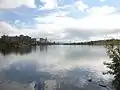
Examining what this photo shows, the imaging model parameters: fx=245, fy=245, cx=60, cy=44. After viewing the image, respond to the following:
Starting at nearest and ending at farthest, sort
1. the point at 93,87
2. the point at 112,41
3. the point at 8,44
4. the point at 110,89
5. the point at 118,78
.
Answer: the point at 118,78
the point at 112,41
the point at 110,89
the point at 93,87
the point at 8,44

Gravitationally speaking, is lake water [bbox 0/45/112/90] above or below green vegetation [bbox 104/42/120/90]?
below

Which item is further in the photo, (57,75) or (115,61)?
(57,75)

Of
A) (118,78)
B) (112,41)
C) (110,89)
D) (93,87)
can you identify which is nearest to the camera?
(118,78)

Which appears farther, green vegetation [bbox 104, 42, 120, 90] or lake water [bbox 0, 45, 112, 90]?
lake water [bbox 0, 45, 112, 90]

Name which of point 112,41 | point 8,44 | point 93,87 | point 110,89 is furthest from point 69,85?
point 8,44

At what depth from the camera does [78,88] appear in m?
31.1

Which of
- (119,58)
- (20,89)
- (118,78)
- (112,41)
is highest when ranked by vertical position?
(112,41)

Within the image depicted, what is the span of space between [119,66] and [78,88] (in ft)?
41.5

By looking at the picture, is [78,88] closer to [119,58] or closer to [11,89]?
[11,89]

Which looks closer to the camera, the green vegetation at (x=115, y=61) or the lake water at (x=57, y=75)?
the green vegetation at (x=115, y=61)

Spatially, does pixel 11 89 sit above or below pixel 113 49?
below

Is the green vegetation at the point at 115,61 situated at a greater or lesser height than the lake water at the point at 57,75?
greater

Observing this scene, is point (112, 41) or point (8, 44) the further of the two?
point (8, 44)

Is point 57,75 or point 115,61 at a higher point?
point 115,61
